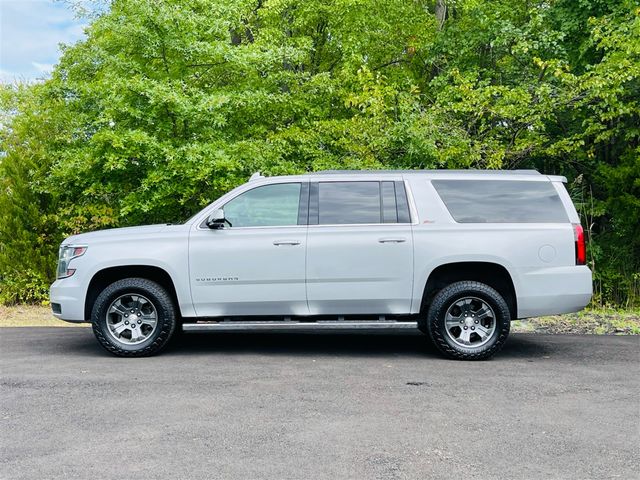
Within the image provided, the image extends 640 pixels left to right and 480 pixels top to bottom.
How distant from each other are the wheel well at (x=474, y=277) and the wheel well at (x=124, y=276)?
2970 mm

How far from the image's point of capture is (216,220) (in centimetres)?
752

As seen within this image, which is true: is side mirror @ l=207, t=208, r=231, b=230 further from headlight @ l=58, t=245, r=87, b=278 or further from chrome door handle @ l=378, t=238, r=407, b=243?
chrome door handle @ l=378, t=238, r=407, b=243

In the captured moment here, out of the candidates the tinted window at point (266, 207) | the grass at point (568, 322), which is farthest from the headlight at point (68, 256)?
the grass at point (568, 322)

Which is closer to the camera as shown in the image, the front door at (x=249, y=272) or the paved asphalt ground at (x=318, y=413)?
the paved asphalt ground at (x=318, y=413)

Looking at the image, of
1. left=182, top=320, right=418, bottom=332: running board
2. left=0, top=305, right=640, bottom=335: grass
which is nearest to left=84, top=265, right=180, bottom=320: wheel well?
left=182, top=320, right=418, bottom=332: running board

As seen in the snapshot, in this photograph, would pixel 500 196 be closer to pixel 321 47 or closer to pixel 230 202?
pixel 230 202

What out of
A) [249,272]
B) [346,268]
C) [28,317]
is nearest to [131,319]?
[249,272]

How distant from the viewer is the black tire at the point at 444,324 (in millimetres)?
7344

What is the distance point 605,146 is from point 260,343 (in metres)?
10.1

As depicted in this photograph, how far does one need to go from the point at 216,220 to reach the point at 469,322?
3.09m

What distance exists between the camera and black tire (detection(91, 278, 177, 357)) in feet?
24.5

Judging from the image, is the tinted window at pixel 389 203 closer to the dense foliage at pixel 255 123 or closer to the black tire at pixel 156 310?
the black tire at pixel 156 310

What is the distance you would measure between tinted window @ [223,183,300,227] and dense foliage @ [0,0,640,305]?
12.8ft

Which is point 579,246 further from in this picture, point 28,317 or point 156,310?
point 28,317
